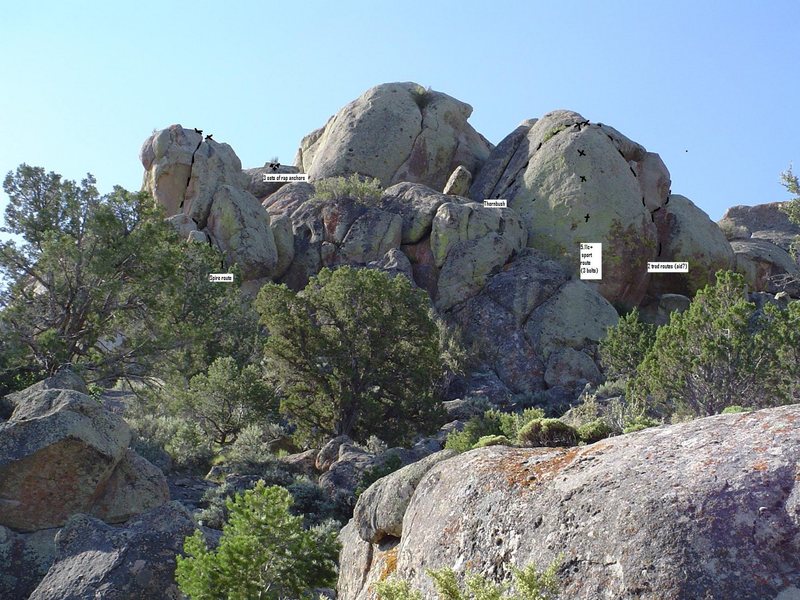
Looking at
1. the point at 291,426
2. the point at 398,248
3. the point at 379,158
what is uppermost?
the point at 379,158

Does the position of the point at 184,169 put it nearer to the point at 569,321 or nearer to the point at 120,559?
the point at 569,321

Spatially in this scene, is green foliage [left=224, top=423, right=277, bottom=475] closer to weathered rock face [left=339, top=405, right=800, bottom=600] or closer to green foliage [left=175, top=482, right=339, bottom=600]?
green foliage [left=175, top=482, right=339, bottom=600]

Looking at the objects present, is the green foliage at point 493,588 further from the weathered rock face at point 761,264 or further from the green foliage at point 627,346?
the weathered rock face at point 761,264

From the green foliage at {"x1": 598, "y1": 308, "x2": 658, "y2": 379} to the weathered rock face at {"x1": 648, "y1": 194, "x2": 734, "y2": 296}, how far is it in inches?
597

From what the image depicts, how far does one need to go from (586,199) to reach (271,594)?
132ft

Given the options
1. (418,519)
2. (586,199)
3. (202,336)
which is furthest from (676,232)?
(418,519)

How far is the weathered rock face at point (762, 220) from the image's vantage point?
61062mm

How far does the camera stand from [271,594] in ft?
30.7

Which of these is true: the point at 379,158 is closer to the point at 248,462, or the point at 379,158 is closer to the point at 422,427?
the point at 422,427

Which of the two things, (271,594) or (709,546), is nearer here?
(709,546)

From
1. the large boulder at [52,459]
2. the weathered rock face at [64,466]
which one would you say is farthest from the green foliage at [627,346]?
the large boulder at [52,459]

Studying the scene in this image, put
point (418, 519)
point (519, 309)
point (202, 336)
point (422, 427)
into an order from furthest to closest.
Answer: point (519, 309)
point (422, 427)
point (202, 336)
point (418, 519)

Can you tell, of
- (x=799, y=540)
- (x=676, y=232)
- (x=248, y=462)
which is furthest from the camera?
(x=676, y=232)

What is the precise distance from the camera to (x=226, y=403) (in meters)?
27.1
